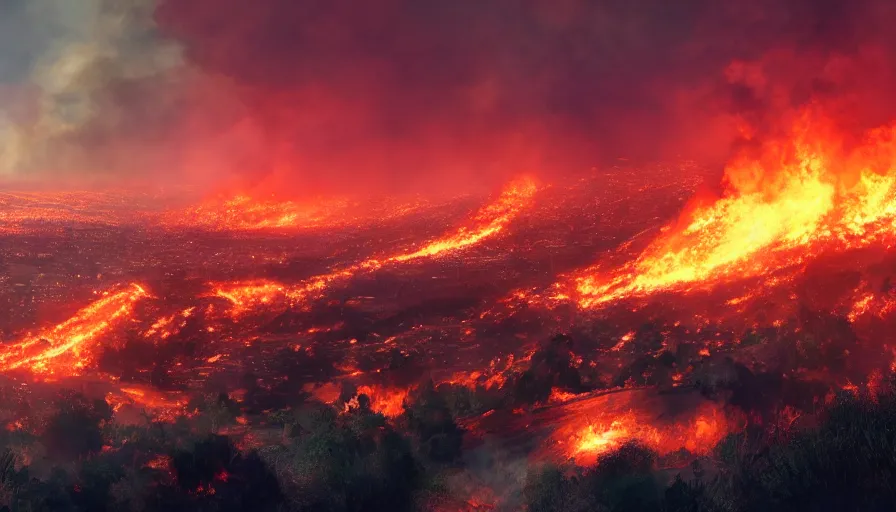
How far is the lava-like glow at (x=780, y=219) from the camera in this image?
16734 mm

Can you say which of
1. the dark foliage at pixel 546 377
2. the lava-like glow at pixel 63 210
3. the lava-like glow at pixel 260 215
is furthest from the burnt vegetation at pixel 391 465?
the lava-like glow at pixel 63 210

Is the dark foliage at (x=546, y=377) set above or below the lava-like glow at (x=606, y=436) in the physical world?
above

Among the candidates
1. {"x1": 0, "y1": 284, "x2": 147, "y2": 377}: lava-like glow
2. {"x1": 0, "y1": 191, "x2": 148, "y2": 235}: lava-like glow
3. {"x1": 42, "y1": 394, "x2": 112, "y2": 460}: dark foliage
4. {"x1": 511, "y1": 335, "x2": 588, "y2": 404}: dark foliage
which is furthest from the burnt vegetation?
{"x1": 0, "y1": 191, "x2": 148, "y2": 235}: lava-like glow

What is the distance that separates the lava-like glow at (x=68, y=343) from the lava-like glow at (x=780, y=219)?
36.6 feet

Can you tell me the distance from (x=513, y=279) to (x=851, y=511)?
34.9 ft

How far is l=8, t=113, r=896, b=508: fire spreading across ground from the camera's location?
13.3 meters

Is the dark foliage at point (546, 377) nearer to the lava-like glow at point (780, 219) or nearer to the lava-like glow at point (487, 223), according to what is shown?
the lava-like glow at point (780, 219)

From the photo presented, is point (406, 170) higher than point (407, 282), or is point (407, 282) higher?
point (406, 170)

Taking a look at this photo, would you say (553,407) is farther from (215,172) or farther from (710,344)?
(215,172)

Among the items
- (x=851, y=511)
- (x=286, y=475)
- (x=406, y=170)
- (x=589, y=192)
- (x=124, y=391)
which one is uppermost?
(x=406, y=170)

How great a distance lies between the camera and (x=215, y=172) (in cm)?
3344

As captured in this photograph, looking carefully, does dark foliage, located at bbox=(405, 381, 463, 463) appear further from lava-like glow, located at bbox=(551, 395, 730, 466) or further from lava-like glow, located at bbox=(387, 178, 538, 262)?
lava-like glow, located at bbox=(387, 178, 538, 262)

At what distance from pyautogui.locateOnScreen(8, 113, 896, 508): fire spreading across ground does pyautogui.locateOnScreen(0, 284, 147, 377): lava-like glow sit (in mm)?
48

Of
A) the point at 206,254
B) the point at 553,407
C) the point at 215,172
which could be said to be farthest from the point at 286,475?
the point at 215,172
